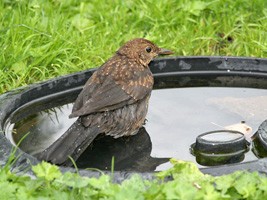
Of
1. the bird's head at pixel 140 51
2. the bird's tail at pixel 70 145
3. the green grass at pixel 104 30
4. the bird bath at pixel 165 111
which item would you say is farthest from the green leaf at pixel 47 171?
the green grass at pixel 104 30

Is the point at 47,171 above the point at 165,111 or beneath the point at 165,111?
above

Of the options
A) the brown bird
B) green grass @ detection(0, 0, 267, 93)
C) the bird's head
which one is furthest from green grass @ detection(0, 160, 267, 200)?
green grass @ detection(0, 0, 267, 93)

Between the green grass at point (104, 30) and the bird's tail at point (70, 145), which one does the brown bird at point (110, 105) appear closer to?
the bird's tail at point (70, 145)

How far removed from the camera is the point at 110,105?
5723 mm

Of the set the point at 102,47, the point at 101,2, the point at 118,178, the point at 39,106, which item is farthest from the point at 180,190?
the point at 101,2

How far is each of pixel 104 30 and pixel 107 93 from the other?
7.32 feet

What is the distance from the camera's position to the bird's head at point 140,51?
21.4ft

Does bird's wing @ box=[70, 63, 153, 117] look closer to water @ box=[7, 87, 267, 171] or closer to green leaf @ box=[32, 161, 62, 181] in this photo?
water @ box=[7, 87, 267, 171]

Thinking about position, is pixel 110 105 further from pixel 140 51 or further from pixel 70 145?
pixel 140 51

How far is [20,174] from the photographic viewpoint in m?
4.75

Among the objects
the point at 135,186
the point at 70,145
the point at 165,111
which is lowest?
the point at 165,111

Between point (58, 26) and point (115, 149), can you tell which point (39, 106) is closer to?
point (115, 149)

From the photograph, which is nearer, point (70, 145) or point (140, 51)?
point (70, 145)

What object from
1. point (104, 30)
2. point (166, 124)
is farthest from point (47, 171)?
point (104, 30)
